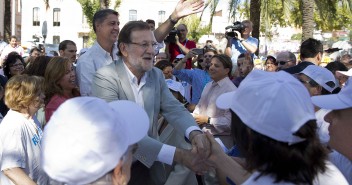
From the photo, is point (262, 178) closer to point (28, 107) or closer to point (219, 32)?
point (28, 107)

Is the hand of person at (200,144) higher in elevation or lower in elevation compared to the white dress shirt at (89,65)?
lower

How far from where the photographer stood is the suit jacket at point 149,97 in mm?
4035

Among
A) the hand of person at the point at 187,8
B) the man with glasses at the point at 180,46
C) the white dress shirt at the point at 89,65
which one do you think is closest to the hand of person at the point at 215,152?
the hand of person at the point at 187,8

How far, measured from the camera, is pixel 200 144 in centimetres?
381

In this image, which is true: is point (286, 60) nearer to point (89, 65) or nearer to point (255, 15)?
point (89, 65)

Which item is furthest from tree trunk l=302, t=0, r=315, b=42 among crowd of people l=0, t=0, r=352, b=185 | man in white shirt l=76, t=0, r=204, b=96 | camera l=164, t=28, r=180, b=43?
man in white shirt l=76, t=0, r=204, b=96

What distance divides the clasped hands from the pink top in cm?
152

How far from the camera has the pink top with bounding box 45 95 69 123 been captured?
Answer: 4.99 meters

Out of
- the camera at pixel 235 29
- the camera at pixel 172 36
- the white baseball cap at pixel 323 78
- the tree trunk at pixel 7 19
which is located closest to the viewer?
the white baseball cap at pixel 323 78

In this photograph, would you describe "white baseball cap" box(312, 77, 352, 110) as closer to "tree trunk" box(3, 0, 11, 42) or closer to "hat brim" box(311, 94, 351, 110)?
"hat brim" box(311, 94, 351, 110)

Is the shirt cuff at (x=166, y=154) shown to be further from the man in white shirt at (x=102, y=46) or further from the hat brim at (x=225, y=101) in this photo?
the man in white shirt at (x=102, y=46)

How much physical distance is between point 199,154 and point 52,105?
186 cm

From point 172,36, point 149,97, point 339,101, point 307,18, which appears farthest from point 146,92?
point 307,18

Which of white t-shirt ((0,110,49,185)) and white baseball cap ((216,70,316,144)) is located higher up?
white baseball cap ((216,70,316,144))
